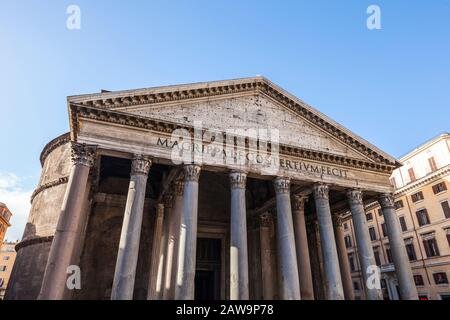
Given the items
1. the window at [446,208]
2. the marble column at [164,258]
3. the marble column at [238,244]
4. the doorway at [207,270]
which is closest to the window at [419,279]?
the window at [446,208]

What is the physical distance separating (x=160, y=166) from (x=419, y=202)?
851 inches

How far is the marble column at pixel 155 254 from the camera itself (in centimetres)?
1195

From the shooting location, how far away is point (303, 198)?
13.9 metres

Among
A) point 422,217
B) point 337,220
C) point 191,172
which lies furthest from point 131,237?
point 422,217

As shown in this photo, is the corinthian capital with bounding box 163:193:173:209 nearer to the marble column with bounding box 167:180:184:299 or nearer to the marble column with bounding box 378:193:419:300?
the marble column with bounding box 167:180:184:299

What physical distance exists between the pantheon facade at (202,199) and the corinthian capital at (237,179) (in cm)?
4

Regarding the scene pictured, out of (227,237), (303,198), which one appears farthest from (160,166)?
(303,198)

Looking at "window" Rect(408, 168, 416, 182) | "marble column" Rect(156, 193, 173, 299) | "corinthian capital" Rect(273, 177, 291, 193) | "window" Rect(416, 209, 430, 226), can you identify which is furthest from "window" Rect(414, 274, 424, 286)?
"marble column" Rect(156, 193, 173, 299)

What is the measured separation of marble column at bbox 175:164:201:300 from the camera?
8.96 meters
